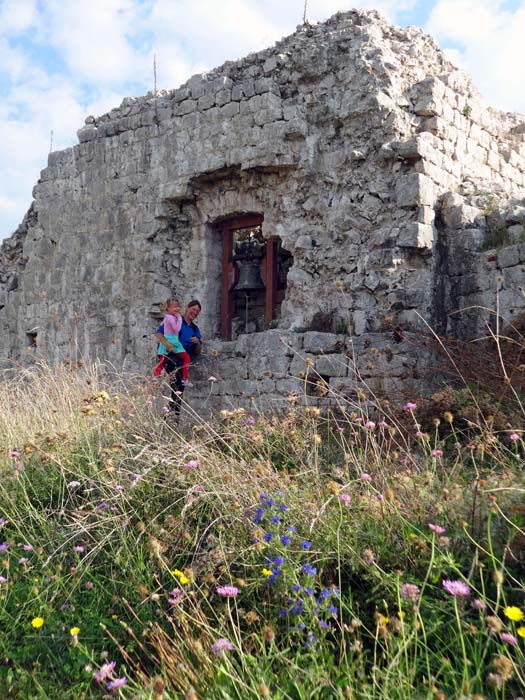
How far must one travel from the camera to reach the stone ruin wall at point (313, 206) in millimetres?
6363

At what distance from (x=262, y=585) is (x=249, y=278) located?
5.86 m

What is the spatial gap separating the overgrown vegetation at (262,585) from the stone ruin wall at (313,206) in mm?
2266

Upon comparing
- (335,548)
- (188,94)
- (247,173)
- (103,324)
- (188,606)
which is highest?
(188,94)

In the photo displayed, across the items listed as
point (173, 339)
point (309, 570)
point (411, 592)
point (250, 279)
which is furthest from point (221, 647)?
point (250, 279)

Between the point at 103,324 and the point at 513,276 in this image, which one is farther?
the point at 103,324

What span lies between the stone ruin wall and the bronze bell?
32 cm

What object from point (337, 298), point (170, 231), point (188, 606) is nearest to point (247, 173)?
point (170, 231)

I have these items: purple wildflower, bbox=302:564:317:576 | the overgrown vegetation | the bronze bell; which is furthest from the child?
purple wildflower, bbox=302:564:317:576

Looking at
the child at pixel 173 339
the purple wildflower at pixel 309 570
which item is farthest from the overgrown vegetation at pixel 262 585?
the child at pixel 173 339

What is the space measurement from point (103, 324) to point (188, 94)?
3.02 metres

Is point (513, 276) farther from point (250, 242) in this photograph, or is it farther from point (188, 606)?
point (188, 606)

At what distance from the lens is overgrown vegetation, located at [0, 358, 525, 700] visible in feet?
7.29

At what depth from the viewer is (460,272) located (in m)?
6.45

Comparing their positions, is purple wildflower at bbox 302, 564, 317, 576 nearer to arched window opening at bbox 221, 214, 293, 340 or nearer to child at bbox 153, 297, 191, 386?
child at bbox 153, 297, 191, 386
